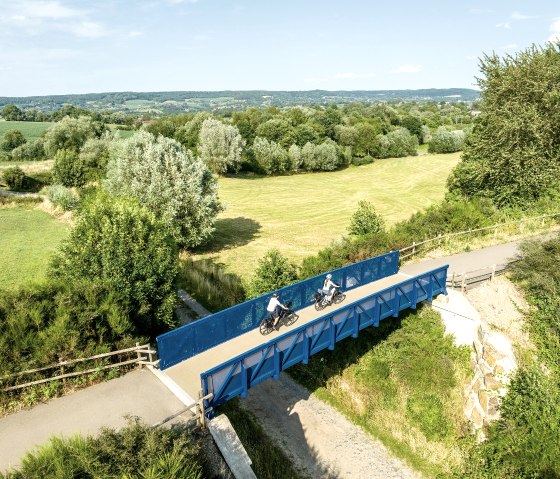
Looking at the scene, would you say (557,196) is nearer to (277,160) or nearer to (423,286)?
(423,286)

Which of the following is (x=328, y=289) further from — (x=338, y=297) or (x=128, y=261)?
(x=128, y=261)

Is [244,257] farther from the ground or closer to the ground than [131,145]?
closer to the ground

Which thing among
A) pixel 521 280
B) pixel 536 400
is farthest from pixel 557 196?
pixel 536 400

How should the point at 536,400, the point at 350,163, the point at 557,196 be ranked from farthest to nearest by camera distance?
the point at 350,163 < the point at 557,196 < the point at 536,400

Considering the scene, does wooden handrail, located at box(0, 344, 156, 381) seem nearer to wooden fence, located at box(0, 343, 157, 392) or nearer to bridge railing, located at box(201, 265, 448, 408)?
wooden fence, located at box(0, 343, 157, 392)

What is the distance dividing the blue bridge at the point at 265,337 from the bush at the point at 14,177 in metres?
54.9

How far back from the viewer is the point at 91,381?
12.2 meters

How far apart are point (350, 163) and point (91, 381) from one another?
7417 centimetres

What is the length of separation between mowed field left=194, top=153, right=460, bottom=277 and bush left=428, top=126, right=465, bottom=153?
194 inches

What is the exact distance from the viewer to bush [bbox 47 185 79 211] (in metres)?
43.3

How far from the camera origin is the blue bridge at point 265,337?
12.1 metres

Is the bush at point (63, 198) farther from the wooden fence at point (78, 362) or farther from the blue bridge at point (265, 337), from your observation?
the wooden fence at point (78, 362)

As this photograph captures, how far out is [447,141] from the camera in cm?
8562

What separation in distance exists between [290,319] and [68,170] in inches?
1788
